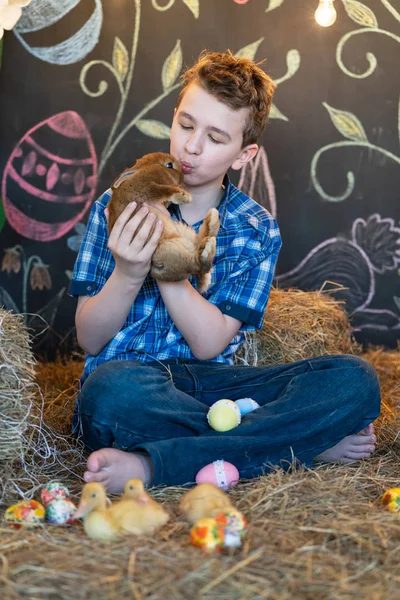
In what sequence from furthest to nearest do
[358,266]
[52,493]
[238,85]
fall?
[358,266] → [238,85] → [52,493]

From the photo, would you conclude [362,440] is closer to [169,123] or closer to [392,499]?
[392,499]

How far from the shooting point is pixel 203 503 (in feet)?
5.00

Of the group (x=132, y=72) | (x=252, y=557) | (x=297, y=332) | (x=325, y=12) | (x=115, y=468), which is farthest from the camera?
(x=132, y=72)

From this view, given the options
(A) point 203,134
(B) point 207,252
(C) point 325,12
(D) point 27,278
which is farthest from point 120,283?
(C) point 325,12

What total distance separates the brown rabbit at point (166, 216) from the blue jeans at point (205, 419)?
326mm

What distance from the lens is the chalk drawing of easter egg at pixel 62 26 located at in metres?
3.23

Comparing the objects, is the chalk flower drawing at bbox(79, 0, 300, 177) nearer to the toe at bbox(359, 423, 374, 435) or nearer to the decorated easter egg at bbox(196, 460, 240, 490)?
the toe at bbox(359, 423, 374, 435)

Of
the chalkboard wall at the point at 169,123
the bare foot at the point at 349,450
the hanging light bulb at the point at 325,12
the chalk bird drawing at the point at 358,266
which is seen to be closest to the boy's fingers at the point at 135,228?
the bare foot at the point at 349,450

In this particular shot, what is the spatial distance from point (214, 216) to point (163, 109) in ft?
5.50

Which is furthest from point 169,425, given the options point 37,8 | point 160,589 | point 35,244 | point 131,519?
point 37,8

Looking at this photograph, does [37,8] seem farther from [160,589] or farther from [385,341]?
[160,589]

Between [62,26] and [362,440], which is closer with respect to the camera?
[362,440]

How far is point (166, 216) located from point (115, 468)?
0.65 meters

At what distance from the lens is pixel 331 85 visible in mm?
3316
